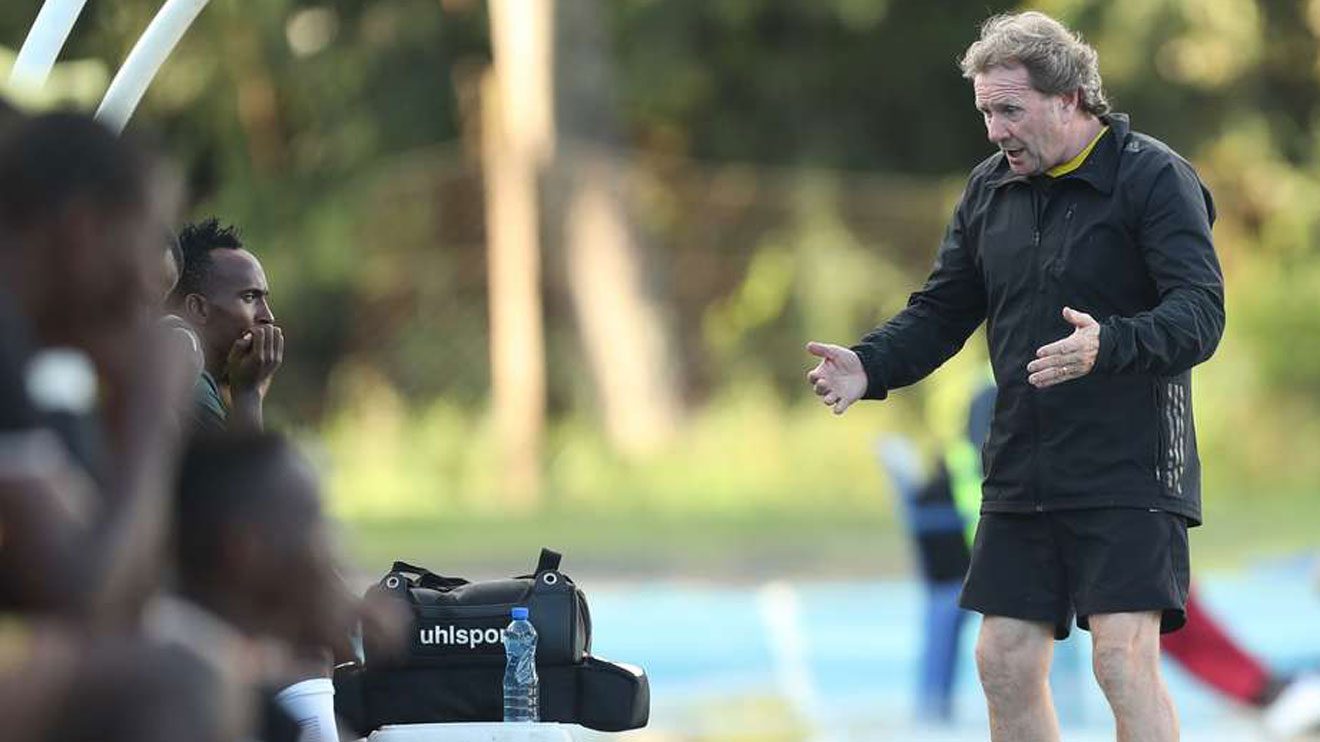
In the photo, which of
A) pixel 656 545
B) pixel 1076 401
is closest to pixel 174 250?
pixel 1076 401

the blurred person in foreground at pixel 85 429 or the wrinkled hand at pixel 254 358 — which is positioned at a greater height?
the wrinkled hand at pixel 254 358

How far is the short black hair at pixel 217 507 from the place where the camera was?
3.38m

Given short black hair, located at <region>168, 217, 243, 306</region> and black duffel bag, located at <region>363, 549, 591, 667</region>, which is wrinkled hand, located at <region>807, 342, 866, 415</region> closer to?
black duffel bag, located at <region>363, 549, 591, 667</region>

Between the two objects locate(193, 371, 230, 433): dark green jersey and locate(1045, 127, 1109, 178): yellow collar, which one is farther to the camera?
locate(1045, 127, 1109, 178): yellow collar

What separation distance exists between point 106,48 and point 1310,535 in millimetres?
10539

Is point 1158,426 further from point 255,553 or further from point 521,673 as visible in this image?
point 255,553

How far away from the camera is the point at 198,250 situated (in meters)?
5.59

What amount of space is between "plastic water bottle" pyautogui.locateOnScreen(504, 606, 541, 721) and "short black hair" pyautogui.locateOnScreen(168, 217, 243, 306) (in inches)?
40.0

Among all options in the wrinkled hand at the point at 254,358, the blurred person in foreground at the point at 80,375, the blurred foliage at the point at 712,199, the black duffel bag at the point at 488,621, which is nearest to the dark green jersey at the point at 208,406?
→ the wrinkled hand at the point at 254,358

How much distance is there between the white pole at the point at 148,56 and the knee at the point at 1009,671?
7.28 feet

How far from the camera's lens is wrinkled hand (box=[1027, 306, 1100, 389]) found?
5074mm

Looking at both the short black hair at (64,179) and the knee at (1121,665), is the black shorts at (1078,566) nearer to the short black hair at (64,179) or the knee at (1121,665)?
the knee at (1121,665)

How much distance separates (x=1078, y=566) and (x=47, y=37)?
249cm

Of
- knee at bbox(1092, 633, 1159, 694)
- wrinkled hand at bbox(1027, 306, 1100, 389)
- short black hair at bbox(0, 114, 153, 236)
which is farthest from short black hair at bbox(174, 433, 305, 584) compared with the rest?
knee at bbox(1092, 633, 1159, 694)
